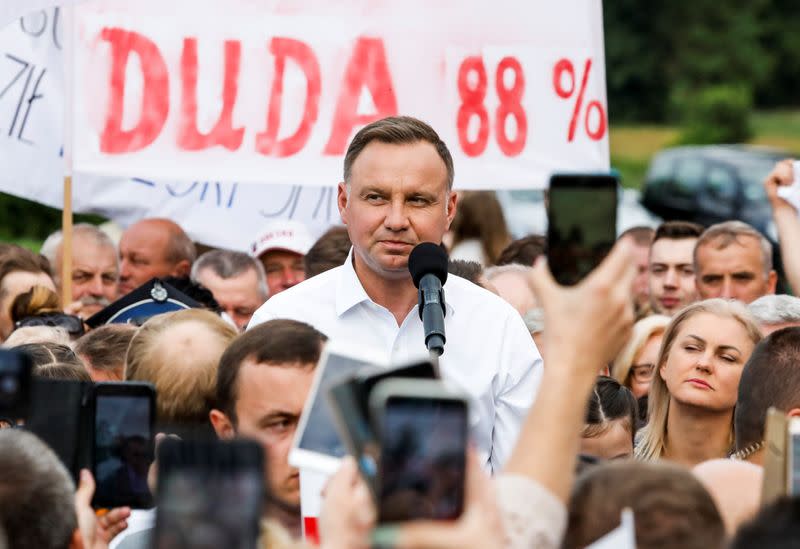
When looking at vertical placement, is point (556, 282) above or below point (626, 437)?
above

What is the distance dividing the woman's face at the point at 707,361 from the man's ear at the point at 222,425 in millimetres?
2156

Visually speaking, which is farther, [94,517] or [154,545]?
[94,517]

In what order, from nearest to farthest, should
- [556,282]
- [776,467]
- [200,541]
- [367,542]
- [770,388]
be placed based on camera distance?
1. [200,541]
2. [367,542]
3. [556,282]
4. [776,467]
5. [770,388]

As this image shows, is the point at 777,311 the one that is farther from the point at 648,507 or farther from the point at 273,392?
the point at 648,507

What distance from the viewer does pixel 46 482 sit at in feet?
9.17

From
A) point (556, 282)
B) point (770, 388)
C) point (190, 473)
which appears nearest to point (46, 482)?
point (190, 473)

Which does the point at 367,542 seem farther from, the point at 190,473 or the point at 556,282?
the point at 556,282

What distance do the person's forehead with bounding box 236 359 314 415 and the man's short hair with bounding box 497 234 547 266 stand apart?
4668 millimetres

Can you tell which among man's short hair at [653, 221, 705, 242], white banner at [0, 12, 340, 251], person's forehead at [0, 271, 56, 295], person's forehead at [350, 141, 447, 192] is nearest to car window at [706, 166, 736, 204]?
man's short hair at [653, 221, 705, 242]

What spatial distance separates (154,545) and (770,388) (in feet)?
9.34

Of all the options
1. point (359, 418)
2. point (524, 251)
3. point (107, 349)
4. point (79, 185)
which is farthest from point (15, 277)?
point (359, 418)

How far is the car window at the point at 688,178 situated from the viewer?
1909cm

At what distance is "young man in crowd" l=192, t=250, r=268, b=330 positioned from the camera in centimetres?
807

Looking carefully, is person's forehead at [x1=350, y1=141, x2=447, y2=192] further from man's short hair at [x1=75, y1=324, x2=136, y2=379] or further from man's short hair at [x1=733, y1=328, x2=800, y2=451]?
man's short hair at [x1=75, y1=324, x2=136, y2=379]
